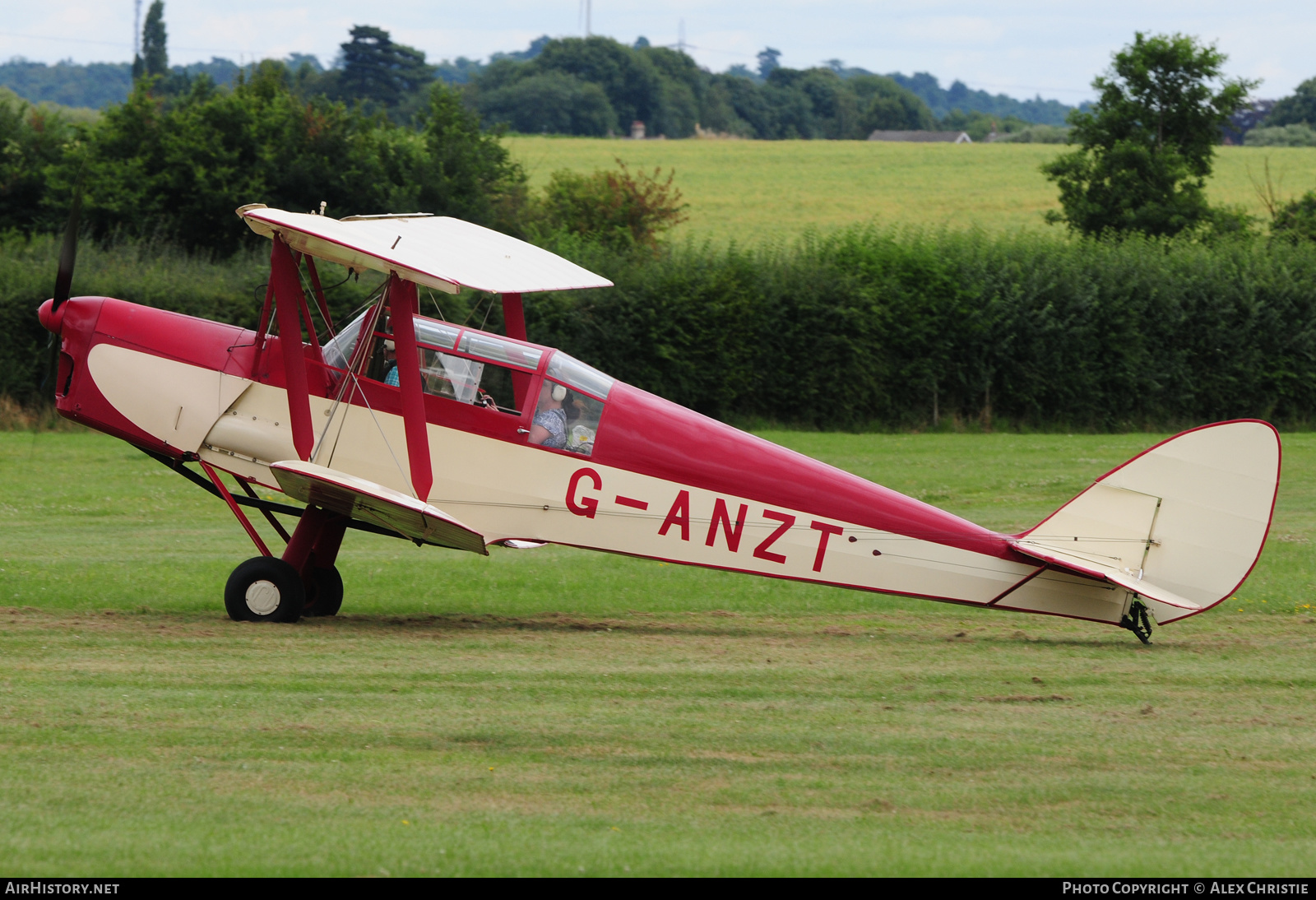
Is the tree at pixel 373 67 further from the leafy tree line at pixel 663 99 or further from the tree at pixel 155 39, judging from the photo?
the tree at pixel 155 39

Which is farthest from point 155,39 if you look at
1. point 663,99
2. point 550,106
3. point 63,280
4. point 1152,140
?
point 63,280

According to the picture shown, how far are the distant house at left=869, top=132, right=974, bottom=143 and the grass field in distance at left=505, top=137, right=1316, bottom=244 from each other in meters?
30.9

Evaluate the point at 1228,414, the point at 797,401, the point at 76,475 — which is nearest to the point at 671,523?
the point at 76,475

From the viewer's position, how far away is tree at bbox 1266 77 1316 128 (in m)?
109

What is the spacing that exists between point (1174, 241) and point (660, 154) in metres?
48.0

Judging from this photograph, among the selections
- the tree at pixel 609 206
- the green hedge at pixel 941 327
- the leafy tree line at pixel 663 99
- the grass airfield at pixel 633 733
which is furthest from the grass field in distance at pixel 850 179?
the grass airfield at pixel 633 733

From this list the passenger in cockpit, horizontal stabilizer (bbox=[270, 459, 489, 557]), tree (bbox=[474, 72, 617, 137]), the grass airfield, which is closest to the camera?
the grass airfield

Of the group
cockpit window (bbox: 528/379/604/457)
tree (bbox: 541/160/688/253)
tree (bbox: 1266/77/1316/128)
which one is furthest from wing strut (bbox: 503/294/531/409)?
tree (bbox: 1266/77/1316/128)

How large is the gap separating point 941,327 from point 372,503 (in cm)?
2213

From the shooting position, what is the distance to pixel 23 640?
887 cm

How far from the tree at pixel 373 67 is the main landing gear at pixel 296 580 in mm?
85829

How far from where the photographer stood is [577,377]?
980 cm

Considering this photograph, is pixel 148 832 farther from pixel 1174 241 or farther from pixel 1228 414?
pixel 1174 241

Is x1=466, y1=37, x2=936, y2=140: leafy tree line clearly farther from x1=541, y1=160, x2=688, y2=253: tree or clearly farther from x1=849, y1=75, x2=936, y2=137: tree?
x1=541, y1=160, x2=688, y2=253: tree
